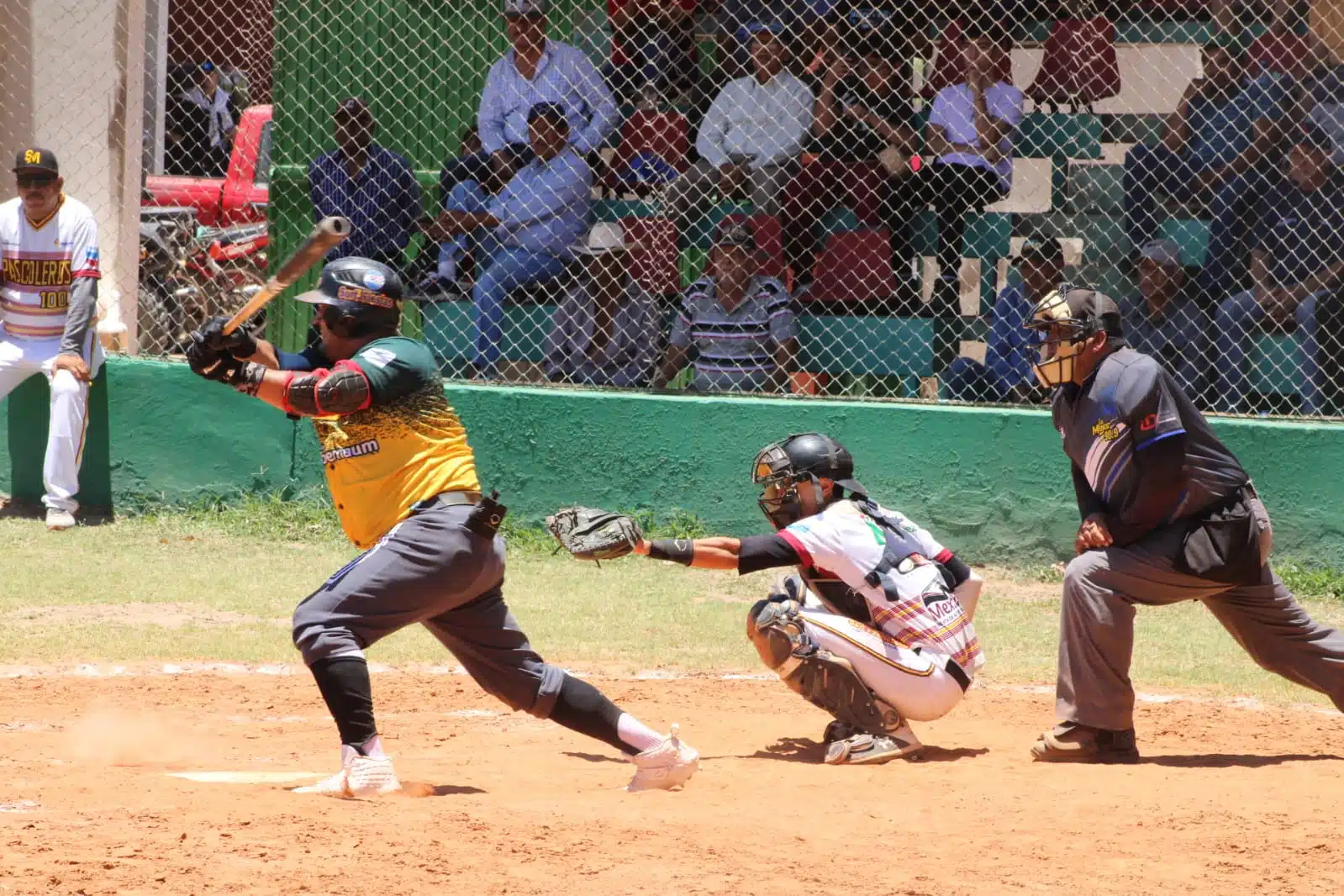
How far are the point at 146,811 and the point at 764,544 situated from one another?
212 centimetres

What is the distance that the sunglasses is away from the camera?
9.84 metres

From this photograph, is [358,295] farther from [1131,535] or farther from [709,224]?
[709,224]

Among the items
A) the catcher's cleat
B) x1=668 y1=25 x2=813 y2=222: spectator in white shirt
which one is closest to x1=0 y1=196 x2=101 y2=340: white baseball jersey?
x1=668 y1=25 x2=813 y2=222: spectator in white shirt

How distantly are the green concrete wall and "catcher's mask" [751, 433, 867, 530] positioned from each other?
3640 mm

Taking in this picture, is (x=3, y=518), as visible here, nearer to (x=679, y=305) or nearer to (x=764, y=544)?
(x=679, y=305)

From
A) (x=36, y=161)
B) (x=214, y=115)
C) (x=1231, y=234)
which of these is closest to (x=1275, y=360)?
(x=1231, y=234)

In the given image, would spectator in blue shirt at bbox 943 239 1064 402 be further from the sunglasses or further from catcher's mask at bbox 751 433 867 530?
the sunglasses

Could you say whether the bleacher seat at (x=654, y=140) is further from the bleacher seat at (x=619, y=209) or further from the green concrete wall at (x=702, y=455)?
the green concrete wall at (x=702, y=455)

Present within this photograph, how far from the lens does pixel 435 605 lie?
16.4 ft

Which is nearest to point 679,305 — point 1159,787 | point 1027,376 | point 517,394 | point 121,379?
point 517,394

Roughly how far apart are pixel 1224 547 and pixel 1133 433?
50 cm

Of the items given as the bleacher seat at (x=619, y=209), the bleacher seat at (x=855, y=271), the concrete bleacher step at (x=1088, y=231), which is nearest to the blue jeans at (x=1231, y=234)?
the concrete bleacher step at (x=1088, y=231)

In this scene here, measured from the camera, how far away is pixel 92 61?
35.2 ft

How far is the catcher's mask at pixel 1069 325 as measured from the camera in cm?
580
